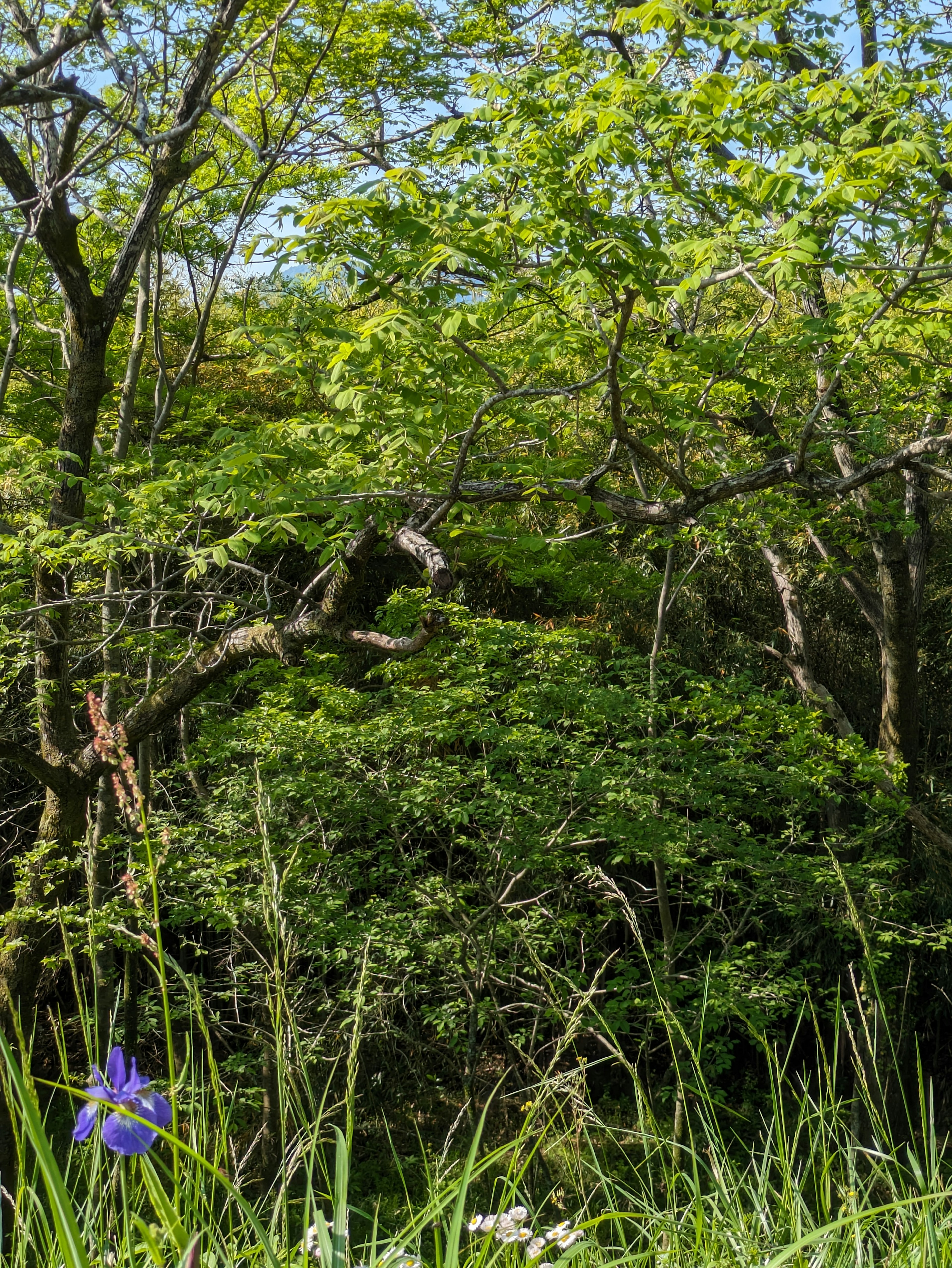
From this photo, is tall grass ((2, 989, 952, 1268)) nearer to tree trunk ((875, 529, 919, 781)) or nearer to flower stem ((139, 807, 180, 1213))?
flower stem ((139, 807, 180, 1213))

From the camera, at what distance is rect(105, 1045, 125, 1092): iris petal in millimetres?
650

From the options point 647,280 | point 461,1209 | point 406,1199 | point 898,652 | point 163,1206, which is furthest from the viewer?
point 898,652

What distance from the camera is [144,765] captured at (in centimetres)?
528

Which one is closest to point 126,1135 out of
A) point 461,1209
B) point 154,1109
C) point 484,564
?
point 154,1109

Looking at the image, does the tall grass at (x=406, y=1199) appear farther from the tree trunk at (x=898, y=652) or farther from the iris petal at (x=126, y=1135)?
the tree trunk at (x=898, y=652)

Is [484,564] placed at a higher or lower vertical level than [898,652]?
higher

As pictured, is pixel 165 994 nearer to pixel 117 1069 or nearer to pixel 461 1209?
pixel 117 1069

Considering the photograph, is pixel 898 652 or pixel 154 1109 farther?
pixel 898 652

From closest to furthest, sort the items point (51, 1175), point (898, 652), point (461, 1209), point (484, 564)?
point (51, 1175) < point (461, 1209) < point (898, 652) < point (484, 564)

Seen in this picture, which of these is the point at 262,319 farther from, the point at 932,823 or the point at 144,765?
the point at 932,823

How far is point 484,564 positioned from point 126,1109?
6.34 meters

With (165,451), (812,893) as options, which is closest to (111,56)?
(165,451)

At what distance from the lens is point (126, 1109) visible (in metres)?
0.60

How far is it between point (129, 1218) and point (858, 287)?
15.7 feet
